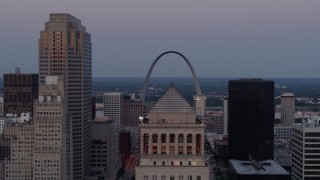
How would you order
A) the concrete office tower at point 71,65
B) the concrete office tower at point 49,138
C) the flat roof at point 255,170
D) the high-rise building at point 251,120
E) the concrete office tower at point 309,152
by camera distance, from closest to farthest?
1. the concrete office tower at point 49,138
2. the concrete office tower at point 309,152
3. the flat roof at point 255,170
4. the concrete office tower at point 71,65
5. the high-rise building at point 251,120

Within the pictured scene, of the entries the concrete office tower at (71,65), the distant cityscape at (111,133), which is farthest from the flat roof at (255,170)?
the concrete office tower at (71,65)

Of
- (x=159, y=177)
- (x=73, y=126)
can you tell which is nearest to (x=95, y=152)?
(x=73, y=126)

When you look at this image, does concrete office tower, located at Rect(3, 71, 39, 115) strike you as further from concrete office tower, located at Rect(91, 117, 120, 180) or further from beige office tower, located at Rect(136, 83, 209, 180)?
beige office tower, located at Rect(136, 83, 209, 180)

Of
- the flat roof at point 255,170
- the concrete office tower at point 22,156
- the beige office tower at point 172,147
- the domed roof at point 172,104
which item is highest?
the domed roof at point 172,104

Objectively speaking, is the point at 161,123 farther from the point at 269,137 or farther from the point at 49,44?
the point at 269,137

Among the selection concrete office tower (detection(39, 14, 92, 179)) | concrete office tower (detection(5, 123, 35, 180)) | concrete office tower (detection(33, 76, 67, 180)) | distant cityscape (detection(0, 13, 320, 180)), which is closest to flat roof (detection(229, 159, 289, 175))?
distant cityscape (detection(0, 13, 320, 180))

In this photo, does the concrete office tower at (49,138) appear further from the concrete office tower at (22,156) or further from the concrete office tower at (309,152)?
the concrete office tower at (309,152)
